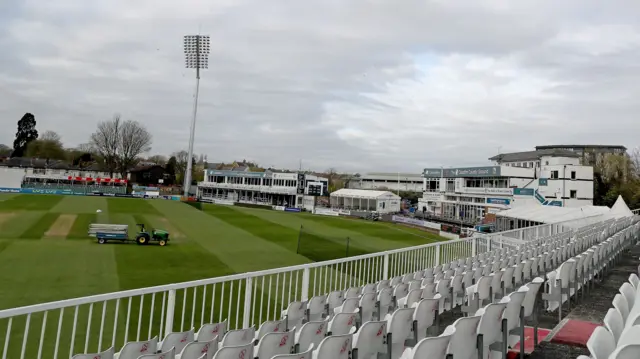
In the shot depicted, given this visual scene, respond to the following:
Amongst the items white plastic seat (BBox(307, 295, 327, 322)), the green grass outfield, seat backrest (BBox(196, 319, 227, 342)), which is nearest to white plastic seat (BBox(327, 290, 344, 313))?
white plastic seat (BBox(307, 295, 327, 322))

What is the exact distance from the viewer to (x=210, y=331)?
390 centimetres

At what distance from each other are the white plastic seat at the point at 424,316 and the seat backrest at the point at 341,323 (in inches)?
Answer: 24.2

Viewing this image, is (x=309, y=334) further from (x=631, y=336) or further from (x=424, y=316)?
(x=631, y=336)

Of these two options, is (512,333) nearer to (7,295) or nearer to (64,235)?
(7,295)

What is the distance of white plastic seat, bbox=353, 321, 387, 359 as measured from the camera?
3.36m

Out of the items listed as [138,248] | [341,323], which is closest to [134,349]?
[341,323]

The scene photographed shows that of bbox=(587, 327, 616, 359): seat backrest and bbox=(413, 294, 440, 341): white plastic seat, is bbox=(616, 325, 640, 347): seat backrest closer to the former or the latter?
bbox=(587, 327, 616, 359): seat backrest

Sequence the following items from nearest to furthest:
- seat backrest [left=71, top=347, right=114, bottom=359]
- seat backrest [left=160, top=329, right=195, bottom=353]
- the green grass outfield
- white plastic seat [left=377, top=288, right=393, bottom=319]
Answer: seat backrest [left=71, top=347, right=114, bottom=359] → seat backrest [left=160, top=329, right=195, bottom=353] → white plastic seat [left=377, top=288, right=393, bottom=319] → the green grass outfield

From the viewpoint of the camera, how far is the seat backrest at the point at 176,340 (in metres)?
3.55

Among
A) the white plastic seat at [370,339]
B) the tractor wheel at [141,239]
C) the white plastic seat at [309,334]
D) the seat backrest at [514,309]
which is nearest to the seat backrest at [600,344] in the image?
the seat backrest at [514,309]

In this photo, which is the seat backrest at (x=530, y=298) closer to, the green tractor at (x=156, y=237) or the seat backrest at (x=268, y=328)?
the seat backrest at (x=268, y=328)

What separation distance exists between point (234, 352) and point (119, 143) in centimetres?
8201

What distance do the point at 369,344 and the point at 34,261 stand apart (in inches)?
812

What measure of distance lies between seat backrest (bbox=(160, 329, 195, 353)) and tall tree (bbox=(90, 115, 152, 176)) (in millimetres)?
80161
